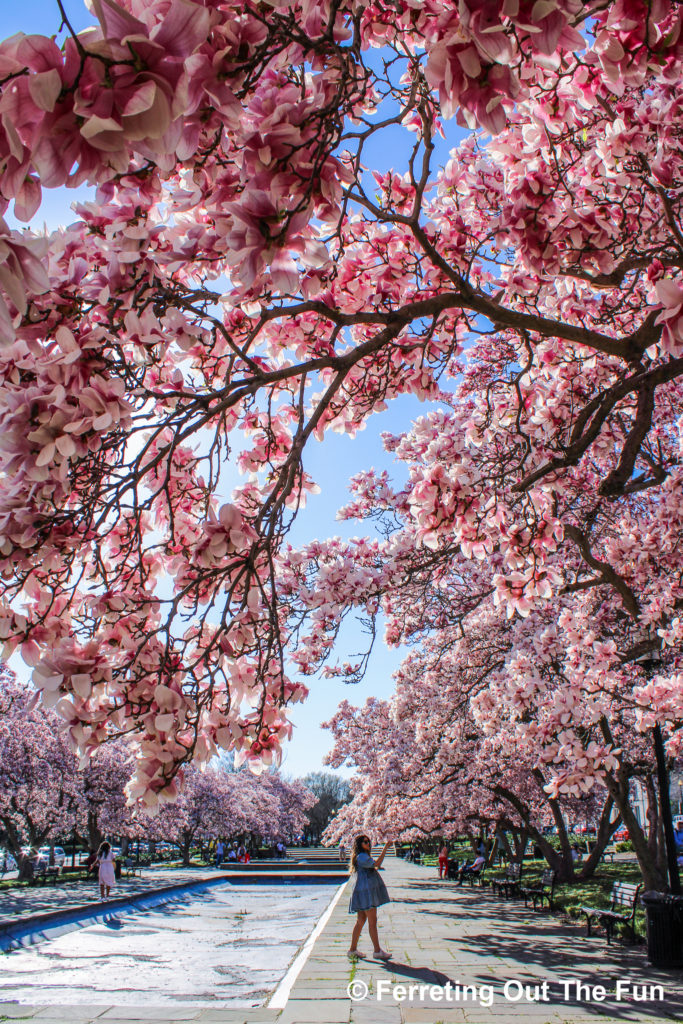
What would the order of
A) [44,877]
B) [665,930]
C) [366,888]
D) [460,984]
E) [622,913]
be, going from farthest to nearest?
1. [44,877]
2. [622,913]
3. [366,888]
4. [665,930]
5. [460,984]

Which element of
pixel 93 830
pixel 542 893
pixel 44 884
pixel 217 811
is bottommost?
pixel 44 884

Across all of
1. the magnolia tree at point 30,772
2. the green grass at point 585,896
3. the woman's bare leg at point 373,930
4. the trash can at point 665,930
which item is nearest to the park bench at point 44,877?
the magnolia tree at point 30,772

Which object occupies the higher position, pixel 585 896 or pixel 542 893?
pixel 542 893

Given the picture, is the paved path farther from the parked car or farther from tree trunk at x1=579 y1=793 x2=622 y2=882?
the parked car

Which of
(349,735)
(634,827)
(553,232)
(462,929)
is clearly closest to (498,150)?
(553,232)

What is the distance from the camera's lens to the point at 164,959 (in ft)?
31.6

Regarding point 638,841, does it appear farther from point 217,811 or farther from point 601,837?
point 217,811

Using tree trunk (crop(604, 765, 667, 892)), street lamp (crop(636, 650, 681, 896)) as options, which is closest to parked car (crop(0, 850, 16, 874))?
tree trunk (crop(604, 765, 667, 892))

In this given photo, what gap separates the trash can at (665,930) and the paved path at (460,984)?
216mm

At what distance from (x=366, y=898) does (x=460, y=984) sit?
1816 mm

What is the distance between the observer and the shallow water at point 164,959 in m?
7.19

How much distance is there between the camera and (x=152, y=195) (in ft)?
7.36

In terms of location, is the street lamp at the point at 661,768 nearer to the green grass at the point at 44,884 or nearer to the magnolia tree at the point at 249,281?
the magnolia tree at the point at 249,281

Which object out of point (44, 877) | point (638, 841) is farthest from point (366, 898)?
point (44, 877)
